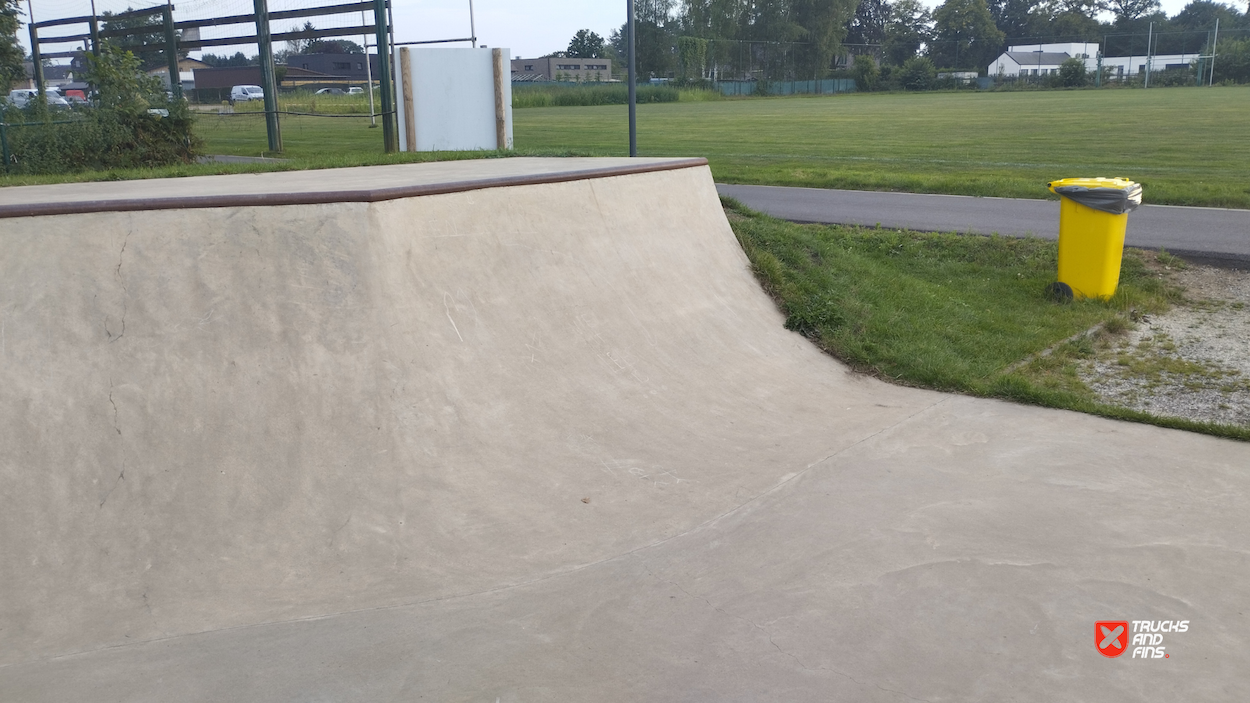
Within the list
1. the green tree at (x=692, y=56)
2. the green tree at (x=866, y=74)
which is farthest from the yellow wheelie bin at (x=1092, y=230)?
the green tree at (x=866, y=74)

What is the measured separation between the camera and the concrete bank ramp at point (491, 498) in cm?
349

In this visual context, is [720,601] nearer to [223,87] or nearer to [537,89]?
[223,87]

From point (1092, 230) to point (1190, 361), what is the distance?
1.62 m

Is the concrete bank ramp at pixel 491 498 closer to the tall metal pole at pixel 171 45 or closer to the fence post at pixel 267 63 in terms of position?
the fence post at pixel 267 63

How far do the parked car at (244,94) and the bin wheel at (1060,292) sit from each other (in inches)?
659

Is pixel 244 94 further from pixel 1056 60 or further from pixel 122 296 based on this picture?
pixel 1056 60

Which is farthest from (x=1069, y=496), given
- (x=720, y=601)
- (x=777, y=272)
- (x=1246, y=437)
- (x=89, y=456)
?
(x=89, y=456)

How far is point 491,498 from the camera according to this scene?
472 cm

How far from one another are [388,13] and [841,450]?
13.7 meters

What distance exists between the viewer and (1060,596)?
387 centimetres

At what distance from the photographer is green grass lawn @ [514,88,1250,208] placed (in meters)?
15.4

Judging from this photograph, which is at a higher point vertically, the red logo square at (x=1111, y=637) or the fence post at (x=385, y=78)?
the fence post at (x=385, y=78)

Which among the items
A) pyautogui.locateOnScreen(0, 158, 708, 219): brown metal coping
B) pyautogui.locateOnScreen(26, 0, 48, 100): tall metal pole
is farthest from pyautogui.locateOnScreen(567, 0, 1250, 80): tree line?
pyautogui.locateOnScreen(0, 158, 708, 219): brown metal coping

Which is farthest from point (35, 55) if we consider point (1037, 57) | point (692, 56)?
point (1037, 57)
